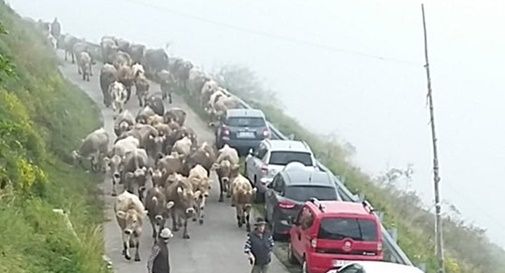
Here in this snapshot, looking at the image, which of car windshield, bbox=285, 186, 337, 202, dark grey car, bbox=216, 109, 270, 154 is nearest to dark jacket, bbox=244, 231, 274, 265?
car windshield, bbox=285, 186, 337, 202

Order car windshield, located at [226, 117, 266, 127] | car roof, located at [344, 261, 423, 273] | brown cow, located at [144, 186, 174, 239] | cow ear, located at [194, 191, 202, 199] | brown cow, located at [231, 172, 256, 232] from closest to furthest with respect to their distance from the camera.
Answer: car roof, located at [344, 261, 423, 273]
brown cow, located at [144, 186, 174, 239]
brown cow, located at [231, 172, 256, 232]
cow ear, located at [194, 191, 202, 199]
car windshield, located at [226, 117, 266, 127]

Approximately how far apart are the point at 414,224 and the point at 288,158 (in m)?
6.52

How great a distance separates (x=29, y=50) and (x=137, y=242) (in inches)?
582

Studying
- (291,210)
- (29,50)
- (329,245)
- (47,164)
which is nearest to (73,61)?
(29,50)

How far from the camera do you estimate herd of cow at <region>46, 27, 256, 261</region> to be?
23.0m

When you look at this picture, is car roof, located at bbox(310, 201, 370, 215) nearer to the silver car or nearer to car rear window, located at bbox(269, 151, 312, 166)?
the silver car

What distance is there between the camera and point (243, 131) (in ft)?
105

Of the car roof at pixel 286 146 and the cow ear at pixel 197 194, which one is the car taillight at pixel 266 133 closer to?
the car roof at pixel 286 146

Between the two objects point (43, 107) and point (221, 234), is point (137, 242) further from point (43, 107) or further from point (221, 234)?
point (43, 107)

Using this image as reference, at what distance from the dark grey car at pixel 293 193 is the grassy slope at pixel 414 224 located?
2256 mm

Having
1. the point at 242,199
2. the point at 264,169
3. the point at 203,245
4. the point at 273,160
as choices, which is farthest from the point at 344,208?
the point at 273,160

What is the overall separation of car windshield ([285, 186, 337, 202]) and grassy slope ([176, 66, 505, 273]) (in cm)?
216

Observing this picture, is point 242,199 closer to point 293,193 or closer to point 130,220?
point 293,193

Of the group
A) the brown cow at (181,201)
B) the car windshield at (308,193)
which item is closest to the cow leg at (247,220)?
the brown cow at (181,201)
